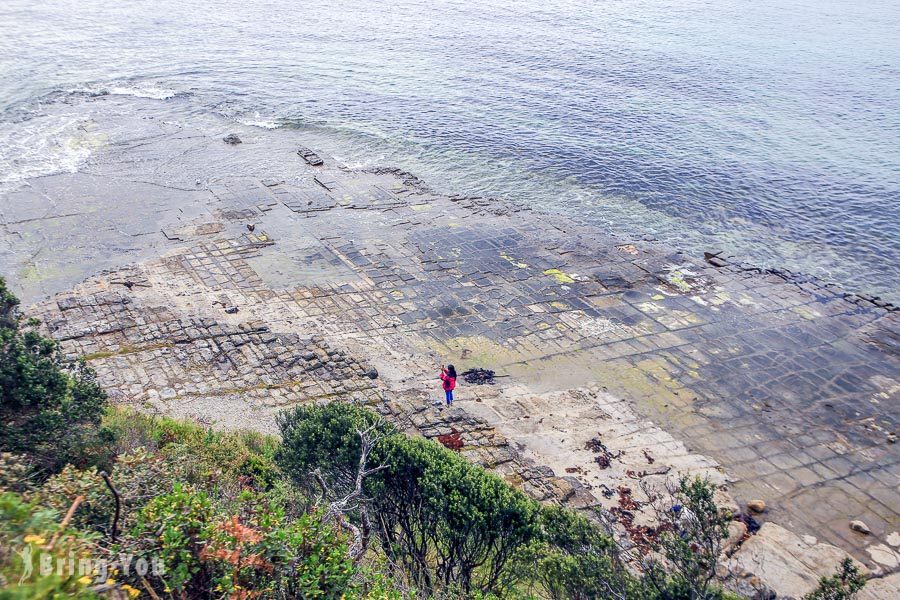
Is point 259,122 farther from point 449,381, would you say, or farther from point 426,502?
point 426,502

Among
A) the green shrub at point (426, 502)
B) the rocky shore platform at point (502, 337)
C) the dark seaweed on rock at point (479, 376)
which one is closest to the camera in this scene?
the green shrub at point (426, 502)

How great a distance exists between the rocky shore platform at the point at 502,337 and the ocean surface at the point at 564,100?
456 centimetres

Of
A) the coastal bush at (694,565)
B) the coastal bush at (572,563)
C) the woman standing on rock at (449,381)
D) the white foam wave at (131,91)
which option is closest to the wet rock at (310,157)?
the white foam wave at (131,91)

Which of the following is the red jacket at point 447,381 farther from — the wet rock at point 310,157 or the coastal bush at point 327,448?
the wet rock at point 310,157

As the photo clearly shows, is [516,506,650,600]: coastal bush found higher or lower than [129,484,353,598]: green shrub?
lower

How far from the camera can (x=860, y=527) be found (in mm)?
16297

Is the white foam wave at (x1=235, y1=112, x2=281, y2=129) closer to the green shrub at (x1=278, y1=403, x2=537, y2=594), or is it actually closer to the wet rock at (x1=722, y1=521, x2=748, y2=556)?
the green shrub at (x1=278, y1=403, x2=537, y2=594)

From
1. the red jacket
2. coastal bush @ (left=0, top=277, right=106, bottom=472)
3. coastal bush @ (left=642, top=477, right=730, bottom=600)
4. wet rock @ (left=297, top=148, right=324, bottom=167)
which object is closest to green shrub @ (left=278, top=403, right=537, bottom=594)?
coastal bush @ (left=642, top=477, right=730, bottom=600)

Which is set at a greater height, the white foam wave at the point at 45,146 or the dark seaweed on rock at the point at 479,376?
the dark seaweed on rock at the point at 479,376

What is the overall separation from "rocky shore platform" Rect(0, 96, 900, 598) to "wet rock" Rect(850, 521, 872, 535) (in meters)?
0.15

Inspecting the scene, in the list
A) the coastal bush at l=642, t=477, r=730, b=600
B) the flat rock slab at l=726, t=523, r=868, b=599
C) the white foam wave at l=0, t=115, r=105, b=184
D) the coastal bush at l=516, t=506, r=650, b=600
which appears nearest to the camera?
the coastal bush at l=642, t=477, r=730, b=600

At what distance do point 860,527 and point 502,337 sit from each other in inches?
448

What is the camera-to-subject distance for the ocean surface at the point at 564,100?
34.5 meters

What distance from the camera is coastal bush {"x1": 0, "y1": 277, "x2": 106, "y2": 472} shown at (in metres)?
13.4
